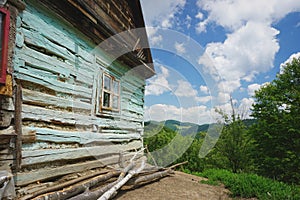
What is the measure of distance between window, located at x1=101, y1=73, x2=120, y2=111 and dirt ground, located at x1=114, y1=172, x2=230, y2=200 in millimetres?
2256

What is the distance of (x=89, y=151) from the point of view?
5.18 m

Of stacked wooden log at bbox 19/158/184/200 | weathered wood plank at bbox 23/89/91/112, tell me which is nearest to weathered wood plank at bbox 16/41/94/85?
weathered wood plank at bbox 23/89/91/112

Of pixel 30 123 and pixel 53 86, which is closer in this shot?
pixel 30 123

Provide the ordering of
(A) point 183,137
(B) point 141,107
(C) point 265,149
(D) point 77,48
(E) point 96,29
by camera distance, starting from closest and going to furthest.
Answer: (D) point 77,48, (E) point 96,29, (B) point 141,107, (C) point 265,149, (A) point 183,137

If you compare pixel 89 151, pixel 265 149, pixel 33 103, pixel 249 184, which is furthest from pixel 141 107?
pixel 265 149

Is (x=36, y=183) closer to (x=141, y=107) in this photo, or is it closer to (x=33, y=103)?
(x=33, y=103)

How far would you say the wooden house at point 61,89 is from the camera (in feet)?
11.1

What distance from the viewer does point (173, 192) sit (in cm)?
576

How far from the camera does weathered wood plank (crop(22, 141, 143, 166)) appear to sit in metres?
3.63

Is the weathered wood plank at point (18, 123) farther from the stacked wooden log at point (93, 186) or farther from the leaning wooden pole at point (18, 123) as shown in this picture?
the stacked wooden log at point (93, 186)

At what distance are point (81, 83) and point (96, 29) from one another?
1.49 meters

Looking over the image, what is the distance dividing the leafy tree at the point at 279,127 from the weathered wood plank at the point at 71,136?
1247cm

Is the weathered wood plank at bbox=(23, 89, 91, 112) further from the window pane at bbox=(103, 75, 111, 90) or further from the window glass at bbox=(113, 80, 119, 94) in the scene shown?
the window glass at bbox=(113, 80, 119, 94)

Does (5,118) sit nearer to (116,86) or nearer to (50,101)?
(50,101)
